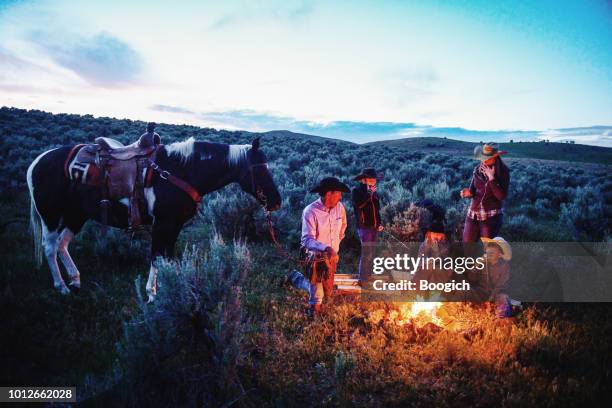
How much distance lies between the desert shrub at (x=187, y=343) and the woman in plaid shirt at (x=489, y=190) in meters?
4.26

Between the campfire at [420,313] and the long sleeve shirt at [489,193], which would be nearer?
the campfire at [420,313]

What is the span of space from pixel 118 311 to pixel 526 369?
16.6 ft

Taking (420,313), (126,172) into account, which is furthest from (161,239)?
(420,313)

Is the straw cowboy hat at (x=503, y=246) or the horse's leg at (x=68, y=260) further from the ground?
the straw cowboy hat at (x=503, y=246)

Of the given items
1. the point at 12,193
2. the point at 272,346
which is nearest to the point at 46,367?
the point at 272,346

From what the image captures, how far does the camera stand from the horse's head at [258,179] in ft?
15.4

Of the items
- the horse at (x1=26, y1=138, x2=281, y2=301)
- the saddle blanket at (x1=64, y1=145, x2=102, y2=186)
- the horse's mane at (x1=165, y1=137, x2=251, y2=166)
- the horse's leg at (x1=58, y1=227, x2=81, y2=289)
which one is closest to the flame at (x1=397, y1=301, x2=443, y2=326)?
the horse at (x1=26, y1=138, x2=281, y2=301)

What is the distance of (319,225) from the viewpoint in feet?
15.0

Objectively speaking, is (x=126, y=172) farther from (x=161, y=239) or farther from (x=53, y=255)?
(x=53, y=255)

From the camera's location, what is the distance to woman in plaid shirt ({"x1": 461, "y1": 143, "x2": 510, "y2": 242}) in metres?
5.27

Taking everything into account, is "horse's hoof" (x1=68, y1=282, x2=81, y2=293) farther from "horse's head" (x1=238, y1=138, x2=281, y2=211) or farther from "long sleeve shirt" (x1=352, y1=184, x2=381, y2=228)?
"long sleeve shirt" (x1=352, y1=184, x2=381, y2=228)

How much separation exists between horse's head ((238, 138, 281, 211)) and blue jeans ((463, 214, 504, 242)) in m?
3.47

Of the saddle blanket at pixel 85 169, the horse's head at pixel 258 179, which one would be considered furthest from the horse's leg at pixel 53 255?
the horse's head at pixel 258 179

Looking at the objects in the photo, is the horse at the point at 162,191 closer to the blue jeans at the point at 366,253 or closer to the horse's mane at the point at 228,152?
the horse's mane at the point at 228,152
